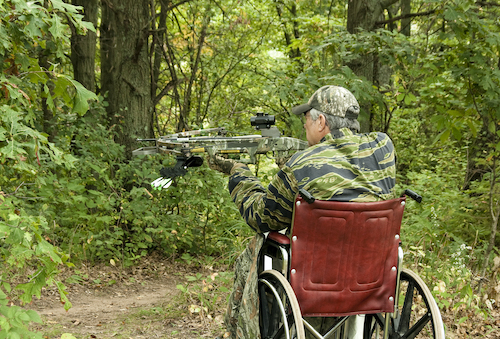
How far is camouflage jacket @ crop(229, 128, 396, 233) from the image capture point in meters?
2.03

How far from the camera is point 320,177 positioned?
6.63 ft

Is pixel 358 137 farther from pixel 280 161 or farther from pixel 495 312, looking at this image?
pixel 495 312

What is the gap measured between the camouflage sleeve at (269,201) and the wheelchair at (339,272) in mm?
88

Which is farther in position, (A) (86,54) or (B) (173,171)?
(A) (86,54)

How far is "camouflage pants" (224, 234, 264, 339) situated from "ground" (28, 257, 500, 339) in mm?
1143

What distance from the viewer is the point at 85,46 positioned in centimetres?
682

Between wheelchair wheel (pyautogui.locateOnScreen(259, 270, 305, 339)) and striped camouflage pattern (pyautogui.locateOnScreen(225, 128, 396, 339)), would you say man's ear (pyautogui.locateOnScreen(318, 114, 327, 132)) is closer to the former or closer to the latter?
striped camouflage pattern (pyautogui.locateOnScreen(225, 128, 396, 339))

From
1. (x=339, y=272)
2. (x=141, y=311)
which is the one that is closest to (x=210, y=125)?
(x=141, y=311)

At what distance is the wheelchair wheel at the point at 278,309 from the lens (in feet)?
5.98

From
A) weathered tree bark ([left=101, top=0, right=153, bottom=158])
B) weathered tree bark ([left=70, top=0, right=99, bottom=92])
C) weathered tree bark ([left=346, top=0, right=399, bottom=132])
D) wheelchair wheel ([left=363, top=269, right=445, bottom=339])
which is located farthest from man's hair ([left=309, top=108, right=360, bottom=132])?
weathered tree bark ([left=70, top=0, right=99, bottom=92])

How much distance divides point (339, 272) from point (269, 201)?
45 centimetres

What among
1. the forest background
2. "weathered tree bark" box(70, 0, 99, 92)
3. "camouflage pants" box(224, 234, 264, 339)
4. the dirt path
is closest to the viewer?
"camouflage pants" box(224, 234, 264, 339)

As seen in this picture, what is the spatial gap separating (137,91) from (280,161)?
3548mm

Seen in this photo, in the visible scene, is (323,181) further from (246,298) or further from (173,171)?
(173,171)
